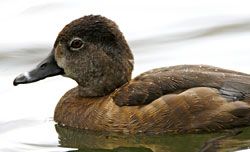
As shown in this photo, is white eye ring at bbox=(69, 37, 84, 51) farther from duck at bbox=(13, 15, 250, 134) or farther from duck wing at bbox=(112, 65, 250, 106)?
duck wing at bbox=(112, 65, 250, 106)

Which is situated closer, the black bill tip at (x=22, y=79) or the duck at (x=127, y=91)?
the duck at (x=127, y=91)

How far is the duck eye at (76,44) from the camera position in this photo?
32.0 feet

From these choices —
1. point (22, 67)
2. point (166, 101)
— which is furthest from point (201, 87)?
point (22, 67)

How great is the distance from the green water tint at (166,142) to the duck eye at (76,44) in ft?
2.86

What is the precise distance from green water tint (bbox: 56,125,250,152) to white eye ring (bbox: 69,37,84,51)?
87 cm

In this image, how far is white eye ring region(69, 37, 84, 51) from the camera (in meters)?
9.76

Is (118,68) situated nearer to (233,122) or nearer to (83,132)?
(83,132)

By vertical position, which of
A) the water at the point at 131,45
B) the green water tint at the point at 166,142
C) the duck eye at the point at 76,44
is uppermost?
the duck eye at the point at 76,44

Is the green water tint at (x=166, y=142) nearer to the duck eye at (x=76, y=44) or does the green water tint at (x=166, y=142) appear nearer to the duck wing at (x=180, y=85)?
the duck wing at (x=180, y=85)

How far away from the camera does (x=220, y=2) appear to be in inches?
517

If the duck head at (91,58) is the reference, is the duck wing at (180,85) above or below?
below

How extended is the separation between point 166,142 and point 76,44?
134cm

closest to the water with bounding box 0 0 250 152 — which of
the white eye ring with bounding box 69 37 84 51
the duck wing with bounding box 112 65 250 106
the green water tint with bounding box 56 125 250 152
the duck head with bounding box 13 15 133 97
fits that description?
the green water tint with bounding box 56 125 250 152

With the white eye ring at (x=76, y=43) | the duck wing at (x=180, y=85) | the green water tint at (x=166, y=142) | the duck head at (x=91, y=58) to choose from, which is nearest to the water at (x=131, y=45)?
the green water tint at (x=166, y=142)
